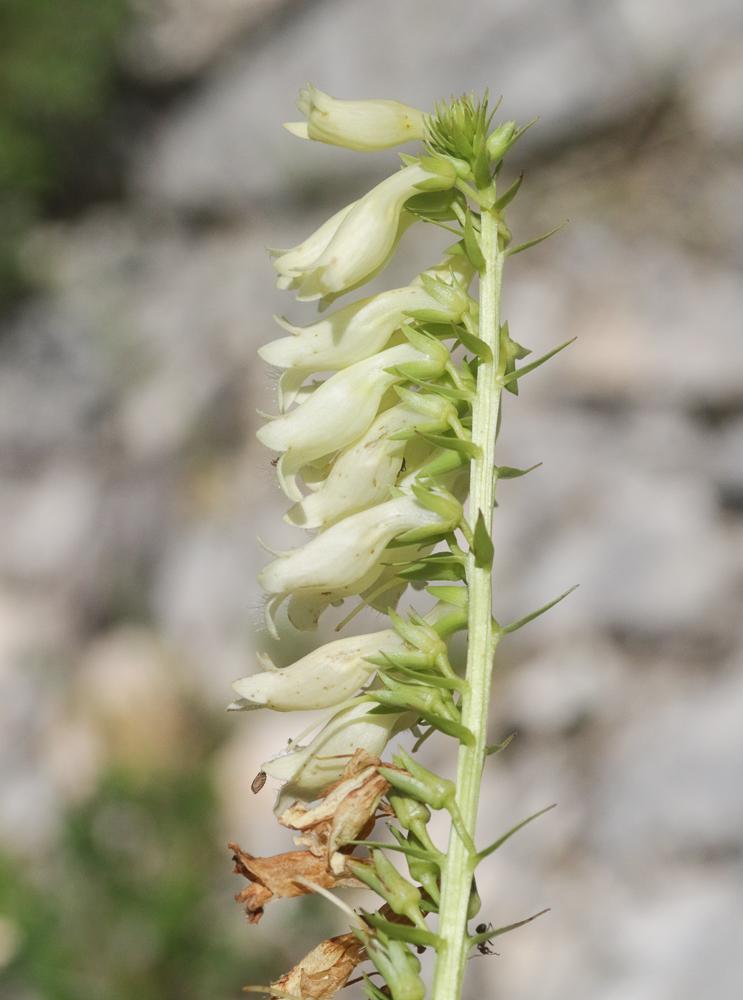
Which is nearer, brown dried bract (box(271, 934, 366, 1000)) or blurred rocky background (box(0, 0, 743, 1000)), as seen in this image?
brown dried bract (box(271, 934, 366, 1000))

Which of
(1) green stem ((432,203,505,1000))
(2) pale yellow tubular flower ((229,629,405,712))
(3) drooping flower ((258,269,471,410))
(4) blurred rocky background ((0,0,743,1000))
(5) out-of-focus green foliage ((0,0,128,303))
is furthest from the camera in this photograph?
(5) out-of-focus green foliage ((0,0,128,303))

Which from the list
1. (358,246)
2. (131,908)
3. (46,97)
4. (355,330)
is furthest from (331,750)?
(46,97)

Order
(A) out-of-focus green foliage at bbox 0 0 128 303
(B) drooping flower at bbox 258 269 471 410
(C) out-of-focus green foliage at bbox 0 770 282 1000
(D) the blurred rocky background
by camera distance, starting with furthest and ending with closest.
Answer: (A) out-of-focus green foliage at bbox 0 0 128 303 < (D) the blurred rocky background < (C) out-of-focus green foliage at bbox 0 770 282 1000 < (B) drooping flower at bbox 258 269 471 410

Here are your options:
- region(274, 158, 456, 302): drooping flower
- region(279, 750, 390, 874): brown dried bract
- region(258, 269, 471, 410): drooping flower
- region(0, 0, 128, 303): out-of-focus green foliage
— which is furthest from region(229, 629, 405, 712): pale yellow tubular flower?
region(0, 0, 128, 303): out-of-focus green foliage

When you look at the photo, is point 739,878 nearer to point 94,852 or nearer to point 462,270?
point 94,852

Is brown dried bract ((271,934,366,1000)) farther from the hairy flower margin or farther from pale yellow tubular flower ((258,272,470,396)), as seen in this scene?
pale yellow tubular flower ((258,272,470,396))

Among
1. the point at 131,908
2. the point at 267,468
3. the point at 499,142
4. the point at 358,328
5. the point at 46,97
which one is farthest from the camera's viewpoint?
the point at 46,97

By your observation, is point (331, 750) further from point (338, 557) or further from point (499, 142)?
point (499, 142)

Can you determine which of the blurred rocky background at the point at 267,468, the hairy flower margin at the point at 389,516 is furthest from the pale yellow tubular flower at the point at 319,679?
the blurred rocky background at the point at 267,468
